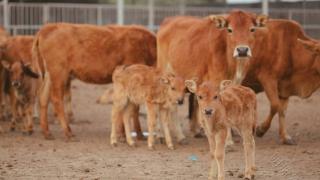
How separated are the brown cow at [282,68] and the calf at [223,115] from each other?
3175 mm

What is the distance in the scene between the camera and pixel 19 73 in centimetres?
1569

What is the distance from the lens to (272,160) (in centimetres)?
1206

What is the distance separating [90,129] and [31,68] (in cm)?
174

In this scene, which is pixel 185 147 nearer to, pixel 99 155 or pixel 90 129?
pixel 99 155

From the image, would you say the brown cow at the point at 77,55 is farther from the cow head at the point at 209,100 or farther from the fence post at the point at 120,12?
the fence post at the point at 120,12

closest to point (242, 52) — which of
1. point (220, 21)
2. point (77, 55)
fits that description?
point (220, 21)

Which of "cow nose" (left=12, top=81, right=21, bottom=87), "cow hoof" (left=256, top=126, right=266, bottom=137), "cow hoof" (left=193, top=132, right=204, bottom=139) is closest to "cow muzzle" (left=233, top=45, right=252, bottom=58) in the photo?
"cow hoof" (left=256, top=126, right=266, bottom=137)

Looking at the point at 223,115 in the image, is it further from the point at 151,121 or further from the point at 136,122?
the point at 136,122

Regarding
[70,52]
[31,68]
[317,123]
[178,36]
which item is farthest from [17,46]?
[317,123]

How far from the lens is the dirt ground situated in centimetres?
1102

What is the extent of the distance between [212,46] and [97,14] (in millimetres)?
11942

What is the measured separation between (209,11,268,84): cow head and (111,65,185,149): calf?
0.97 m

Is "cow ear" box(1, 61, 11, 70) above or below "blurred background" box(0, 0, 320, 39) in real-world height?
below

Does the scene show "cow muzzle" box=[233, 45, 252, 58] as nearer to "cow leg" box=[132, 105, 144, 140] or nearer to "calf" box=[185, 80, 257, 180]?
"calf" box=[185, 80, 257, 180]
